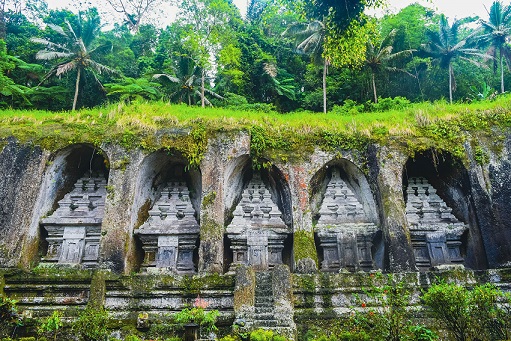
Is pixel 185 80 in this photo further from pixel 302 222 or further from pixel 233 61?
pixel 302 222

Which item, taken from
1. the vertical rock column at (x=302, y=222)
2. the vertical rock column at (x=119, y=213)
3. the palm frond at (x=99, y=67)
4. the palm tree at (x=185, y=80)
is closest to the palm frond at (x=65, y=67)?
the palm frond at (x=99, y=67)

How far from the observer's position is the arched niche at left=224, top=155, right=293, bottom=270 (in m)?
11.4

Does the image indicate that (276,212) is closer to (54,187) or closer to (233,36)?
(54,187)

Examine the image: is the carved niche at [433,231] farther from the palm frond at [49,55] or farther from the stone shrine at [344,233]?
the palm frond at [49,55]

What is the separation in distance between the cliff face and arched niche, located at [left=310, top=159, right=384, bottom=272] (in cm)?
3

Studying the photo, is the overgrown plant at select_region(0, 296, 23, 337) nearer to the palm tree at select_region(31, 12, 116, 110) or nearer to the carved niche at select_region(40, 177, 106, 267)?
the carved niche at select_region(40, 177, 106, 267)

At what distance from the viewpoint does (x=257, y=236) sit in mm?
11414

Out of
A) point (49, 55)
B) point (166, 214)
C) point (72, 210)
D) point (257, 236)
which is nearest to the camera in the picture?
point (257, 236)

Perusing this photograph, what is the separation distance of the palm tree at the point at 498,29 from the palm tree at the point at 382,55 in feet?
22.2

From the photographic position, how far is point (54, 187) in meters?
11.7

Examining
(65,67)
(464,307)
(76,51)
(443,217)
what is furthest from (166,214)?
(76,51)

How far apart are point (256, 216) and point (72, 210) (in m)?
5.34

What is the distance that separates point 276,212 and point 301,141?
221 centimetres

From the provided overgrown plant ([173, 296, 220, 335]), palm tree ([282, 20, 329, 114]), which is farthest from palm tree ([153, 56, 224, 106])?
overgrown plant ([173, 296, 220, 335])
